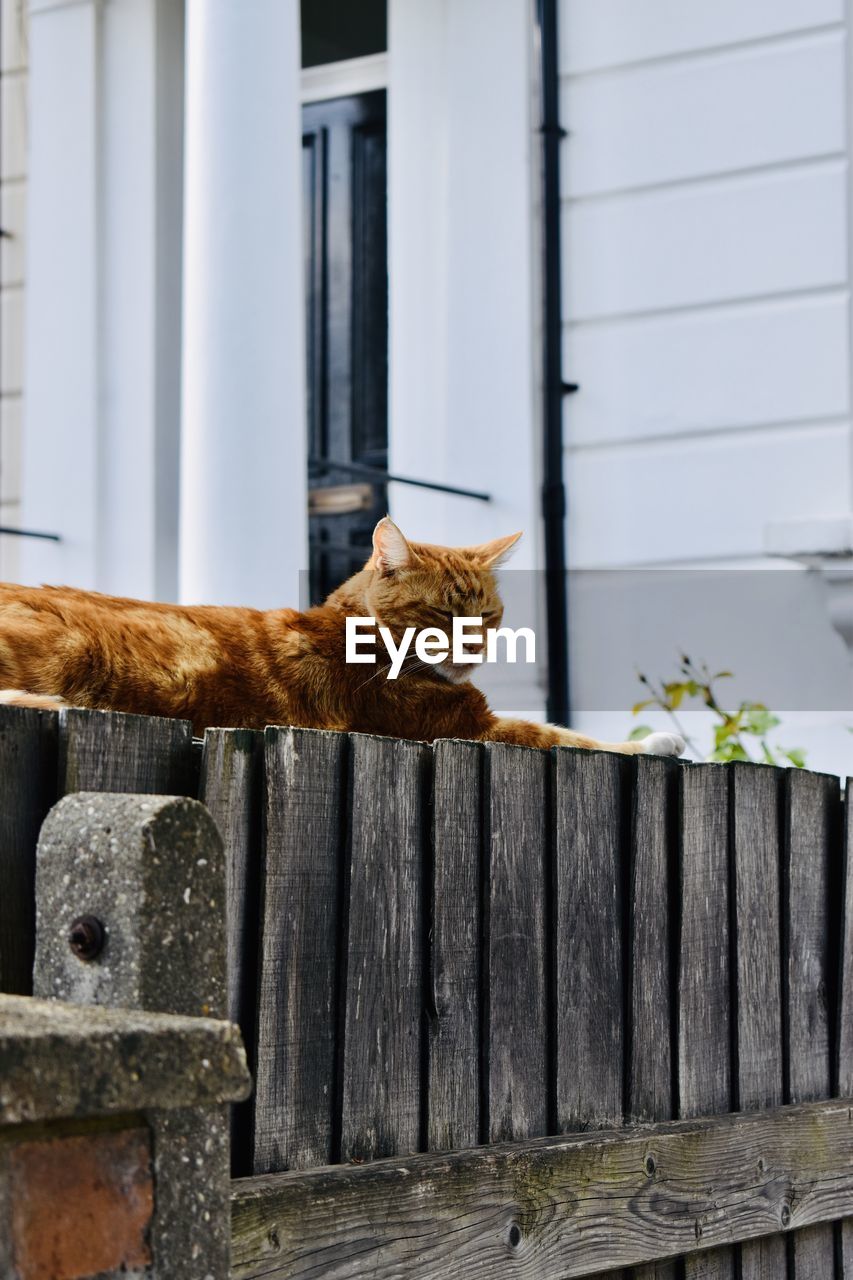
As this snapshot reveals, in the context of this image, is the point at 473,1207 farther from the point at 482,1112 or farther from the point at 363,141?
the point at 363,141

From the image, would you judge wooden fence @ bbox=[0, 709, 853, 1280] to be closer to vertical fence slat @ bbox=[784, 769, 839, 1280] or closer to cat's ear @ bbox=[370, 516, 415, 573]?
vertical fence slat @ bbox=[784, 769, 839, 1280]

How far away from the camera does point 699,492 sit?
17.7 ft

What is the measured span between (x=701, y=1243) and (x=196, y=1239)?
1.42 meters

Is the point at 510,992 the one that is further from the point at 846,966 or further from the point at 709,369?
the point at 709,369

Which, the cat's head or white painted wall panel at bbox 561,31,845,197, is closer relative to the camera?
the cat's head

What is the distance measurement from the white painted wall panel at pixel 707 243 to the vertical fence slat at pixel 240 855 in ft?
12.8

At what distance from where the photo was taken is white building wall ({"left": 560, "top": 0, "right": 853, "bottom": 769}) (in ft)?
→ 17.1

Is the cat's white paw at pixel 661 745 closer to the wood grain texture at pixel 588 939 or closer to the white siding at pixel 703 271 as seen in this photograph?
the wood grain texture at pixel 588 939

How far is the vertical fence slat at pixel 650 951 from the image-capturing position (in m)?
2.52

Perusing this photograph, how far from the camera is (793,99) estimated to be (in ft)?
17.3

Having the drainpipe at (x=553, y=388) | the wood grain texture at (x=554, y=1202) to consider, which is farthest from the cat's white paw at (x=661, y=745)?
the drainpipe at (x=553, y=388)

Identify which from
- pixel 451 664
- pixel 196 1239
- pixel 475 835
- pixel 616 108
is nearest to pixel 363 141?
pixel 616 108

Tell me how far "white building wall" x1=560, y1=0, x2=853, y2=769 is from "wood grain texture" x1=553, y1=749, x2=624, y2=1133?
9.25ft

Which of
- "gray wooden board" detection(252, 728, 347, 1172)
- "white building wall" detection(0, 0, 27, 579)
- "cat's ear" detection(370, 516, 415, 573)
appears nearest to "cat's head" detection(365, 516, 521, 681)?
"cat's ear" detection(370, 516, 415, 573)
